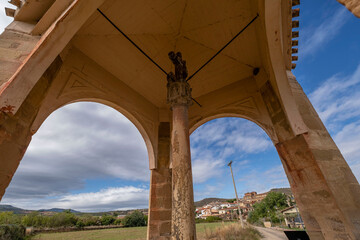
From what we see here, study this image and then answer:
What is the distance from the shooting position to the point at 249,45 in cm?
522

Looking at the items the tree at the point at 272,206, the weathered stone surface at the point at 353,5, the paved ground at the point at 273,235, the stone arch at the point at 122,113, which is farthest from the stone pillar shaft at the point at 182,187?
the tree at the point at 272,206

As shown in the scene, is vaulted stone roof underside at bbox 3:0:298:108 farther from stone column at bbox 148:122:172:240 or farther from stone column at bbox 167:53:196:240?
stone column at bbox 148:122:172:240

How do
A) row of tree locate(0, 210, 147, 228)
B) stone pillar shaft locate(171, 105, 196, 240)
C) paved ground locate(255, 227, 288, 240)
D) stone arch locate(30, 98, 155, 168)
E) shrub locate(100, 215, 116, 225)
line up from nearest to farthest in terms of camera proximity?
stone pillar shaft locate(171, 105, 196, 240)
stone arch locate(30, 98, 155, 168)
paved ground locate(255, 227, 288, 240)
row of tree locate(0, 210, 147, 228)
shrub locate(100, 215, 116, 225)

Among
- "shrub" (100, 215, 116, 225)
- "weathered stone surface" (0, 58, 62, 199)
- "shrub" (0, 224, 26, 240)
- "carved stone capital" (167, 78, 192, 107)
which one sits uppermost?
"carved stone capital" (167, 78, 192, 107)

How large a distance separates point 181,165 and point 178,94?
161 cm

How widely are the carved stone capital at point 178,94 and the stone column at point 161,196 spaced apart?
295 cm

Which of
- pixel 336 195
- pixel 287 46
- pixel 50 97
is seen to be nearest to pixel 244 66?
pixel 287 46

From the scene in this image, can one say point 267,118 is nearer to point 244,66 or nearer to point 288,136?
point 288,136

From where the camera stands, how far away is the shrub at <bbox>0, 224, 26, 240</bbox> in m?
15.2

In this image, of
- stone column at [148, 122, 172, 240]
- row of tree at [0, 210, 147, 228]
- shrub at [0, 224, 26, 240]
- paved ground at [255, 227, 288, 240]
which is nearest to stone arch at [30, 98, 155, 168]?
stone column at [148, 122, 172, 240]

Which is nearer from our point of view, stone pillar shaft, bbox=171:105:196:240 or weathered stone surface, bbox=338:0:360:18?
weathered stone surface, bbox=338:0:360:18

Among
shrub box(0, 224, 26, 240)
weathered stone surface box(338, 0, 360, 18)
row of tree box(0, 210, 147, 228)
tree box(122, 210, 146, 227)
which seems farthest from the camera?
tree box(122, 210, 146, 227)

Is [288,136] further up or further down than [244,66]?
further down

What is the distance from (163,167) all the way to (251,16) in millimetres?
5392
